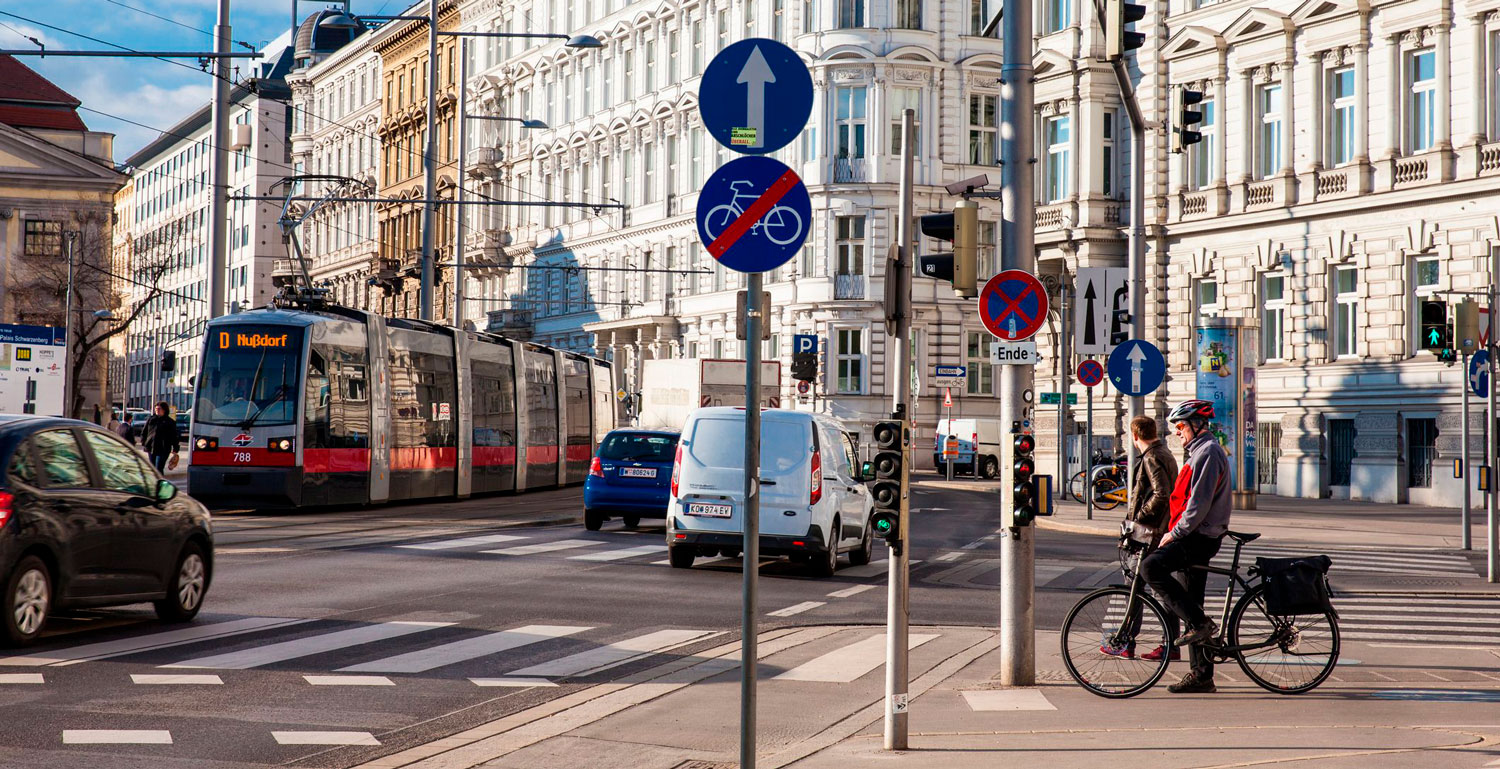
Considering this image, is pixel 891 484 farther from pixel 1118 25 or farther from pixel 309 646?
pixel 1118 25

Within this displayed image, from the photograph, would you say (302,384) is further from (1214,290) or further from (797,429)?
(1214,290)

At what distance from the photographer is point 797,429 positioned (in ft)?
64.2

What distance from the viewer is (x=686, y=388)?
154 ft

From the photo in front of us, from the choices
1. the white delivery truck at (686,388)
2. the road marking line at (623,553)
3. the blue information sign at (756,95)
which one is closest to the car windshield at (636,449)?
the road marking line at (623,553)

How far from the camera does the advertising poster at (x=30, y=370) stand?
140 ft

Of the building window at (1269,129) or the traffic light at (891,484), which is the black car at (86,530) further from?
the building window at (1269,129)

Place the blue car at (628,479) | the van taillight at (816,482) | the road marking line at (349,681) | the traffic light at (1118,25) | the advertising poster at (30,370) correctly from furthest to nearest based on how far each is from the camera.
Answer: the advertising poster at (30,370) < the blue car at (628,479) < the van taillight at (816,482) < the traffic light at (1118,25) < the road marking line at (349,681)

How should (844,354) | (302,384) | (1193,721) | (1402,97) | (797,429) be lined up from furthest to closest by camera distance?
(844,354) < (1402,97) < (302,384) < (797,429) < (1193,721)

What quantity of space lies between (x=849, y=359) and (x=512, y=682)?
166 ft

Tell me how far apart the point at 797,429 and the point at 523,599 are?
4.48 metres

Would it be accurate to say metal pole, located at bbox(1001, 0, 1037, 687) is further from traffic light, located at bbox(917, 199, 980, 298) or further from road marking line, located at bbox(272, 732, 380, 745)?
road marking line, located at bbox(272, 732, 380, 745)

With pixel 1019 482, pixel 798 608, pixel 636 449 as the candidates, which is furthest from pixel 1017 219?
pixel 636 449

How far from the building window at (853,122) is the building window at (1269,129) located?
779 inches

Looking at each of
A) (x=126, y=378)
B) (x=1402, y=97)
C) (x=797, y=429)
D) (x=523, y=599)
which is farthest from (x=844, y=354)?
(x=126, y=378)
